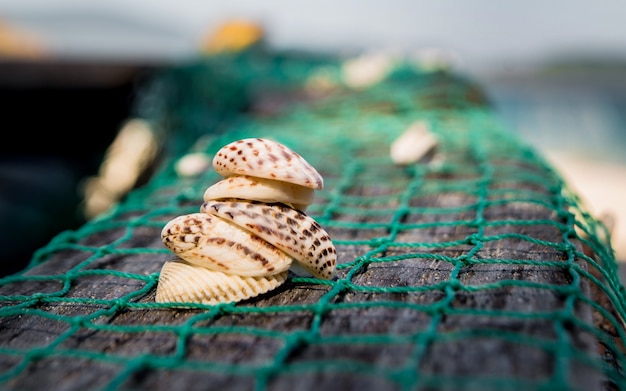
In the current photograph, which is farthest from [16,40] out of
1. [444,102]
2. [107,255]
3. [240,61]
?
[107,255]

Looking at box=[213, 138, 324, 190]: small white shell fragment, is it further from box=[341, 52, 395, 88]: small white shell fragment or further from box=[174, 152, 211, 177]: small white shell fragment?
box=[341, 52, 395, 88]: small white shell fragment

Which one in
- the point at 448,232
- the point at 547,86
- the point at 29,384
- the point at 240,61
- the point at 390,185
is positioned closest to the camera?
the point at 29,384

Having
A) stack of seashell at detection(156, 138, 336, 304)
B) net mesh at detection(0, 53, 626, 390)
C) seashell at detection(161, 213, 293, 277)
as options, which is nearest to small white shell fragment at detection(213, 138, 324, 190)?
stack of seashell at detection(156, 138, 336, 304)

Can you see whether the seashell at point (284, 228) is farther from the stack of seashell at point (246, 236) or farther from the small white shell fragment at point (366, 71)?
the small white shell fragment at point (366, 71)

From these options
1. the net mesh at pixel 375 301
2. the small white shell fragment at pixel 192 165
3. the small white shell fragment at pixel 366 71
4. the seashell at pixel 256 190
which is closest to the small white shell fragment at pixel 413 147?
the net mesh at pixel 375 301

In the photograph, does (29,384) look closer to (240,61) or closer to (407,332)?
(407,332)

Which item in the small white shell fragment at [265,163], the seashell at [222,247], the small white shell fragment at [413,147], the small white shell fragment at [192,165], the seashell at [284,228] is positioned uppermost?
the small white shell fragment at [413,147]

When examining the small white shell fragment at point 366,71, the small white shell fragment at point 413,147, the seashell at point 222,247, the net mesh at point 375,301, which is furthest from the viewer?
the small white shell fragment at point 366,71
